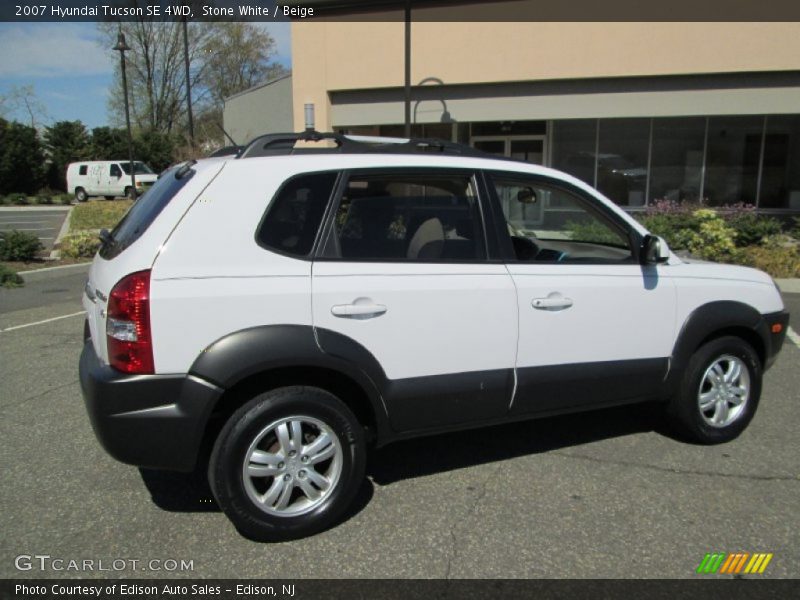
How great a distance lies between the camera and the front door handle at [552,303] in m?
3.45

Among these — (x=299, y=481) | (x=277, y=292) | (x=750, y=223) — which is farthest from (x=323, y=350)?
(x=750, y=223)

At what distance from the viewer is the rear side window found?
3.01 m

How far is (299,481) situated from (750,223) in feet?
38.7

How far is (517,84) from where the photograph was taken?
15.9 meters

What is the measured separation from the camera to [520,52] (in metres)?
15.4

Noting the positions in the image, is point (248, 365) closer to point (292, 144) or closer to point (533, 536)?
point (292, 144)

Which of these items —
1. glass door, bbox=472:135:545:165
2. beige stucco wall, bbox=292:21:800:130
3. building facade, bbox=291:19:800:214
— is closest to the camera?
beige stucco wall, bbox=292:21:800:130

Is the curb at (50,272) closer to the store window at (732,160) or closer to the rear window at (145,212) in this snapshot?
the rear window at (145,212)

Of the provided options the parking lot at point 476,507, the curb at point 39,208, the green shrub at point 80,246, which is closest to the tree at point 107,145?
the curb at point 39,208

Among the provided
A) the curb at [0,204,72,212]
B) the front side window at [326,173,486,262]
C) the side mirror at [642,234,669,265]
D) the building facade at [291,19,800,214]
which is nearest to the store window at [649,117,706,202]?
the building facade at [291,19,800,214]

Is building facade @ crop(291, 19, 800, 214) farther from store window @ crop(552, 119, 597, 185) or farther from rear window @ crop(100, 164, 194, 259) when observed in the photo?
rear window @ crop(100, 164, 194, 259)
